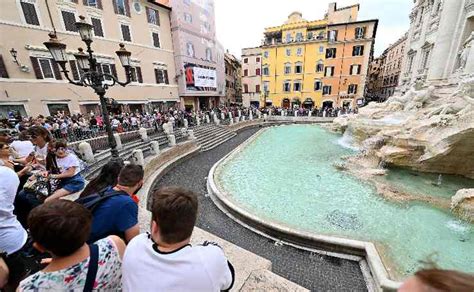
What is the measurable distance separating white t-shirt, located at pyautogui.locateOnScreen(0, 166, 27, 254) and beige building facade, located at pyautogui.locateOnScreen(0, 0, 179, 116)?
16209mm

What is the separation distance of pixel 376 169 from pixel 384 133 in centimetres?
230

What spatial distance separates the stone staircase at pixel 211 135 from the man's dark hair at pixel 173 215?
1202 centimetres

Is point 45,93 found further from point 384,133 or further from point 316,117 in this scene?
point 316,117

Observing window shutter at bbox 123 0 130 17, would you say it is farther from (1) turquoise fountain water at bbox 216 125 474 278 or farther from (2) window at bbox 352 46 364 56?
(2) window at bbox 352 46 364 56

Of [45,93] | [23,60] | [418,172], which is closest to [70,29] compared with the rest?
[23,60]

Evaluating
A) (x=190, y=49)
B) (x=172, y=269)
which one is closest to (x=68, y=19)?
(x=190, y=49)

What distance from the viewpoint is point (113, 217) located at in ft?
6.08

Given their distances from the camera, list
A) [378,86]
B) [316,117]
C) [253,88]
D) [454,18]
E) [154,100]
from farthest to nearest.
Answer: [378,86]
[253,88]
[316,117]
[154,100]
[454,18]

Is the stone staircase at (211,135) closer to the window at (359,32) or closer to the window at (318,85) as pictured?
the window at (318,85)

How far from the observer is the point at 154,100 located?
20.7 meters

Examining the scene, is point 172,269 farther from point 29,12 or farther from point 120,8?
point 120,8

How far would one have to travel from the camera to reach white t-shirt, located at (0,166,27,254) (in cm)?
203

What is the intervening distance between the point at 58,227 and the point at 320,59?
34.9 m

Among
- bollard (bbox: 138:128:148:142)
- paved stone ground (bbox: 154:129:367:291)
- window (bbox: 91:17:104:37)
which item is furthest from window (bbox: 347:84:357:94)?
window (bbox: 91:17:104:37)
